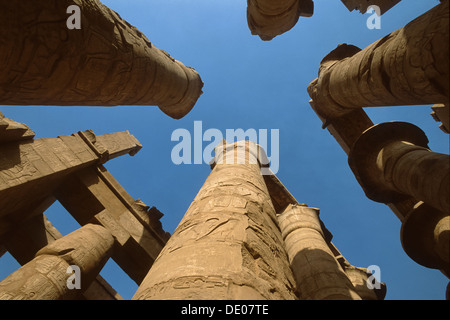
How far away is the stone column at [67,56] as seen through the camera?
7.14 feet

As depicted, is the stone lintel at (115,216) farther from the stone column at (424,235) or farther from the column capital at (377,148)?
the stone column at (424,235)

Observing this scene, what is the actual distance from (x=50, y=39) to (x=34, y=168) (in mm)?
3784

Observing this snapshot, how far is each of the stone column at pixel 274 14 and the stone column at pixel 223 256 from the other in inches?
208

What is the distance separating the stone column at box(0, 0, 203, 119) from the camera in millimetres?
2176

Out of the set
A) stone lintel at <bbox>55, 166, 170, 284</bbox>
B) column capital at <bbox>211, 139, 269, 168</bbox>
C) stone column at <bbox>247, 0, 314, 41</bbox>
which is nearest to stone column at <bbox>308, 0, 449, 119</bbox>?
stone column at <bbox>247, 0, 314, 41</bbox>

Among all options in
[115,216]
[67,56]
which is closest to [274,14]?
[67,56]

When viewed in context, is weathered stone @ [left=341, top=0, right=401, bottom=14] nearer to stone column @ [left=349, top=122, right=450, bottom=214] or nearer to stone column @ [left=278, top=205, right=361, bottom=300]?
stone column @ [left=349, top=122, right=450, bottom=214]

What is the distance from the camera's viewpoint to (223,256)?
2443mm

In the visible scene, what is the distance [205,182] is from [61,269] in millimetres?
2821

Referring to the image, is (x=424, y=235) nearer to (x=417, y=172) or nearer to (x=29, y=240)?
(x=417, y=172)

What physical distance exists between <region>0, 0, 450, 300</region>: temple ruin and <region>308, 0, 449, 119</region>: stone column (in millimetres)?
22

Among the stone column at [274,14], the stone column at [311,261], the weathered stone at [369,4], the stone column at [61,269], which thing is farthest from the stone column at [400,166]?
the stone column at [61,269]
